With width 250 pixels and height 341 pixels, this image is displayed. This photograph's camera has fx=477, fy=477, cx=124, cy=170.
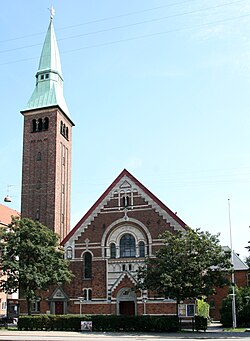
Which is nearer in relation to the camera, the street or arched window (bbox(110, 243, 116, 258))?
the street

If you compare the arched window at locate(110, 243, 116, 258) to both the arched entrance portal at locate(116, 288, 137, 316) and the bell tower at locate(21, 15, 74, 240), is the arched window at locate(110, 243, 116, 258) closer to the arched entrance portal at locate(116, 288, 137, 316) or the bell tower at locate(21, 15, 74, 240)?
the arched entrance portal at locate(116, 288, 137, 316)

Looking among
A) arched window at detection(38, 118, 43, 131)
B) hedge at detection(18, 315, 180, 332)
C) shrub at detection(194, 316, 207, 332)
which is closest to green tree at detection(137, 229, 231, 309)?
hedge at detection(18, 315, 180, 332)

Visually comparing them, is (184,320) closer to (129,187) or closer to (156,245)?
(156,245)

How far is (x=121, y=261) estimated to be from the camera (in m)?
48.2

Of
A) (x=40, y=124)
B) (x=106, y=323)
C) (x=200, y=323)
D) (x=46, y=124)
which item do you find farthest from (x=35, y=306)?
(x=40, y=124)

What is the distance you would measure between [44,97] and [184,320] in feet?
102

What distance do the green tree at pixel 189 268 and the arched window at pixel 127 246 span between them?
31.6 feet

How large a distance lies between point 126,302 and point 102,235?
7204 mm

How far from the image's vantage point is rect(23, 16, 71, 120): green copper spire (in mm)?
58047

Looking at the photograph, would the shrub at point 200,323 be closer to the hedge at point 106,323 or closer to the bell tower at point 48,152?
the hedge at point 106,323

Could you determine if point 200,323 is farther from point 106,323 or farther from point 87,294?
point 87,294

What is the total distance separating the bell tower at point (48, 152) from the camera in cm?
5456

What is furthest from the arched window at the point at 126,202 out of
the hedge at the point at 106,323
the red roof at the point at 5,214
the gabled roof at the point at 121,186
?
the red roof at the point at 5,214

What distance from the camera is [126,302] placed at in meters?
47.1
